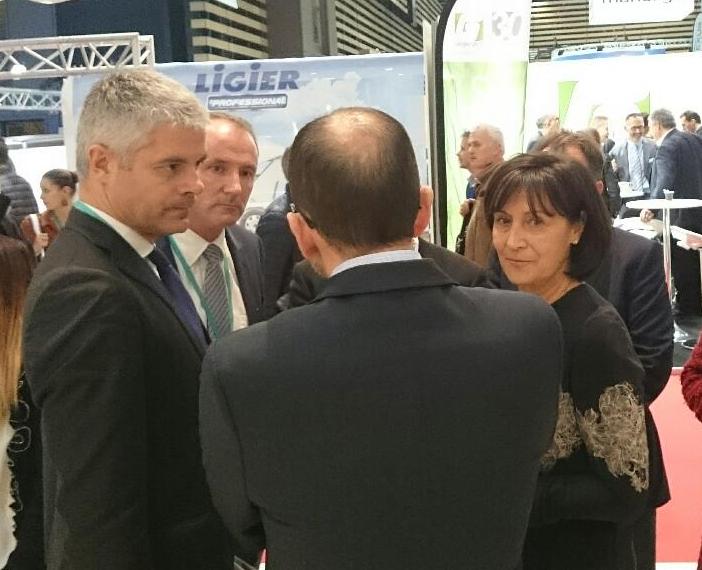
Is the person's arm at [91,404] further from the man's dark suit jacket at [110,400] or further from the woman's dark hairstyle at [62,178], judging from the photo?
the woman's dark hairstyle at [62,178]

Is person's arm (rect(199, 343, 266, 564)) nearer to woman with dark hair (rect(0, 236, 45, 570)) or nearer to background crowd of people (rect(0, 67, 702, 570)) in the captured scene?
background crowd of people (rect(0, 67, 702, 570))

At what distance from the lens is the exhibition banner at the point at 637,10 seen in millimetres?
8258

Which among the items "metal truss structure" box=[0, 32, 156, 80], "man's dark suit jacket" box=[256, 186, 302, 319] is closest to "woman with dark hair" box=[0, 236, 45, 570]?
"man's dark suit jacket" box=[256, 186, 302, 319]

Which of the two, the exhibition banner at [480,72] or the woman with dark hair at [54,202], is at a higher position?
the exhibition banner at [480,72]

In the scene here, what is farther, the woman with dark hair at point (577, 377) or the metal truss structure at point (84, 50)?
the metal truss structure at point (84, 50)

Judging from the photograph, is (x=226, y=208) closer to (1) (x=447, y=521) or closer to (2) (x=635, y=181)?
(1) (x=447, y=521)

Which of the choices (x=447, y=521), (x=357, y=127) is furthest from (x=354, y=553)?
(x=357, y=127)

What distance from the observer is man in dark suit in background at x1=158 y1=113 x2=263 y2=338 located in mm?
1847

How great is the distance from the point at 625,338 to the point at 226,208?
105 centimetres

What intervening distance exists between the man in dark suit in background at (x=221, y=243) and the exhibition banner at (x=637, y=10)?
750 cm

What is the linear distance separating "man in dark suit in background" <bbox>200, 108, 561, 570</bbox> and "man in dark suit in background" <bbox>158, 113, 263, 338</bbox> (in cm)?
89

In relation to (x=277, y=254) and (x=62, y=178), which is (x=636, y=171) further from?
(x=277, y=254)

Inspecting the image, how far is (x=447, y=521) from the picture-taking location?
96 centimetres

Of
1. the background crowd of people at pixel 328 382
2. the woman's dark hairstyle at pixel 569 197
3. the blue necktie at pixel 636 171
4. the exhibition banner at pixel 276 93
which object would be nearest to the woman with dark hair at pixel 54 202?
the exhibition banner at pixel 276 93
